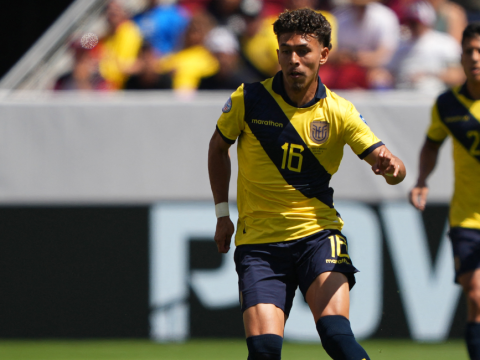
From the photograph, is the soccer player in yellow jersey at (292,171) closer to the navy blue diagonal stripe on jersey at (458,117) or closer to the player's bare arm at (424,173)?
the player's bare arm at (424,173)

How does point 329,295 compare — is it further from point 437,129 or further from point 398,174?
point 437,129

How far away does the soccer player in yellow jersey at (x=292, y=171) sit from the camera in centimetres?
387

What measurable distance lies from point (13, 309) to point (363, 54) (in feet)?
16.2

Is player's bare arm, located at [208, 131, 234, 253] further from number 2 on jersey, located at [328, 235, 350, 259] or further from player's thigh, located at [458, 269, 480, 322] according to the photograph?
Answer: player's thigh, located at [458, 269, 480, 322]

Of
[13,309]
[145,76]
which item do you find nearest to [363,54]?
[145,76]

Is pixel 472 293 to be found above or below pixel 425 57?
below

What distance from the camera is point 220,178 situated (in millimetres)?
4207

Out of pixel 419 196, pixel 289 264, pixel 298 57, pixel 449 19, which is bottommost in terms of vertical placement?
pixel 289 264

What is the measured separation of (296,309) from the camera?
691 cm

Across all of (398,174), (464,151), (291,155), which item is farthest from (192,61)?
(398,174)

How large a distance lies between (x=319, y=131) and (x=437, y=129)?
153cm

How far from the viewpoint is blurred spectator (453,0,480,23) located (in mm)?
9137

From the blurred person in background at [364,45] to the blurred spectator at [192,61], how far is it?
1527mm

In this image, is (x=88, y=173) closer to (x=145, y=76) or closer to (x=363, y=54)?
(x=145, y=76)
